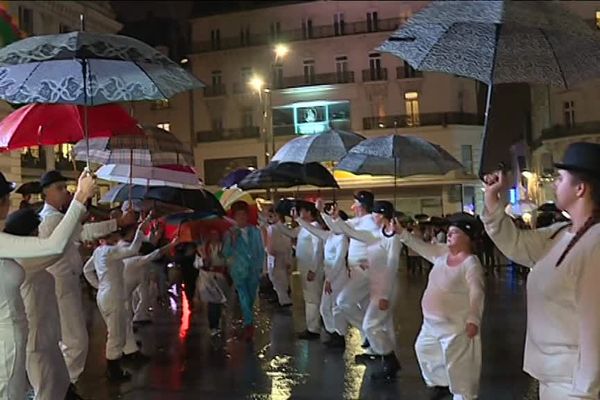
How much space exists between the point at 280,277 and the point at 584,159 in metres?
11.7

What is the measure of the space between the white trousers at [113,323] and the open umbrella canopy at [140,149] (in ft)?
5.53

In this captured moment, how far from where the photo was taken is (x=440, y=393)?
23.1 feet

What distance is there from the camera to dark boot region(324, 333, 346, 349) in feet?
31.6

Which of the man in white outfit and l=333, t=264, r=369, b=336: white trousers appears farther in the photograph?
l=333, t=264, r=369, b=336: white trousers

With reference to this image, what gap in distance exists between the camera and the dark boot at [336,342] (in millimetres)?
9625

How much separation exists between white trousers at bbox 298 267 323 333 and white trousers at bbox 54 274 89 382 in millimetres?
4224

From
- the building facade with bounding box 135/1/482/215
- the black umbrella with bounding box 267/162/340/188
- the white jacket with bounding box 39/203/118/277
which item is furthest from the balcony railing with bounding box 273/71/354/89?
the white jacket with bounding box 39/203/118/277

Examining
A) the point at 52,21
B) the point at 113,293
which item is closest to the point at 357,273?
the point at 113,293

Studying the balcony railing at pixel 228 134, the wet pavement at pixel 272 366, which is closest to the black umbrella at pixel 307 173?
the wet pavement at pixel 272 366

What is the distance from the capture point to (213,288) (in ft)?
34.6

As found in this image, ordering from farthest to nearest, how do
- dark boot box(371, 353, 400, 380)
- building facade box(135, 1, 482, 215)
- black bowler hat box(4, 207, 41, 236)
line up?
building facade box(135, 1, 482, 215), dark boot box(371, 353, 400, 380), black bowler hat box(4, 207, 41, 236)

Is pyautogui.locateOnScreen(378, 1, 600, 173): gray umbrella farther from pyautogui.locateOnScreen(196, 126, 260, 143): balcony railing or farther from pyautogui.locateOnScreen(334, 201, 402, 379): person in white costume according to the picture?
pyautogui.locateOnScreen(196, 126, 260, 143): balcony railing

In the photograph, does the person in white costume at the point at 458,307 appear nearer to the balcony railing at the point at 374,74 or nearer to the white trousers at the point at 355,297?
the white trousers at the point at 355,297

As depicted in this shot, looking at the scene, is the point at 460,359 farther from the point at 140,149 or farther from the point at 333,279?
the point at 140,149
